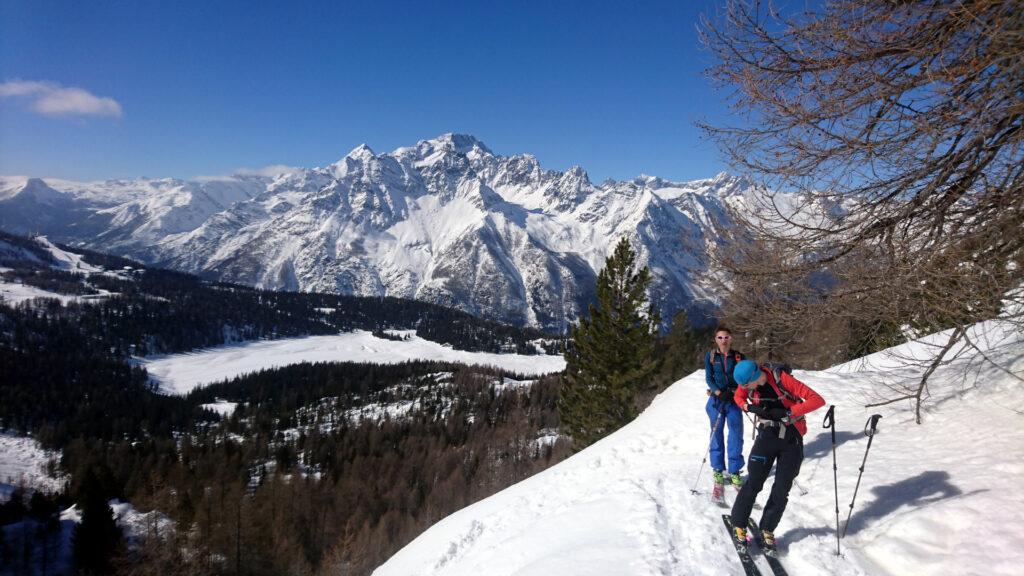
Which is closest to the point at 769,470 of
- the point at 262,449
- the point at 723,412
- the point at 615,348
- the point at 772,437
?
the point at 772,437

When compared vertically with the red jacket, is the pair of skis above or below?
below

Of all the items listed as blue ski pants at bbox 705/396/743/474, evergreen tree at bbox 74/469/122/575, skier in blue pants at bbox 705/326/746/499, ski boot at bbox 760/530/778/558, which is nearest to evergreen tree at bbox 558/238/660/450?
skier in blue pants at bbox 705/326/746/499

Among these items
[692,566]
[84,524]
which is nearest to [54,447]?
[84,524]

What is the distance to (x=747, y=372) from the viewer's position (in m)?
5.11

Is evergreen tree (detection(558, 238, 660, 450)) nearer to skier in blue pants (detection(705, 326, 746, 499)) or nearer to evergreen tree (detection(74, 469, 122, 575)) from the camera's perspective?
skier in blue pants (detection(705, 326, 746, 499))

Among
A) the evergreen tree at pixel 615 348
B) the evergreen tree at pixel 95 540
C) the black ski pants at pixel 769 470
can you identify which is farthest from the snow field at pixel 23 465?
the black ski pants at pixel 769 470

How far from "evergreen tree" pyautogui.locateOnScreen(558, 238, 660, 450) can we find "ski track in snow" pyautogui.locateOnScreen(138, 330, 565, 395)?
140655 mm

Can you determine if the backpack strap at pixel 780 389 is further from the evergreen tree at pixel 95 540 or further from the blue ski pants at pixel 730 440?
the evergreen tree at pixel 95 540

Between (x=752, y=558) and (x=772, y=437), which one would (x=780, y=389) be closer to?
(x=772, y=437)

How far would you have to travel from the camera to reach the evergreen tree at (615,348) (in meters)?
19.0

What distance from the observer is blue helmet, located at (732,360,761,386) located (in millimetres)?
5086

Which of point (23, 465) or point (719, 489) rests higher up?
point (719, 489)

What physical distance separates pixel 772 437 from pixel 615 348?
14.5 meters

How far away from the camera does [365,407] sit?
107 metres
